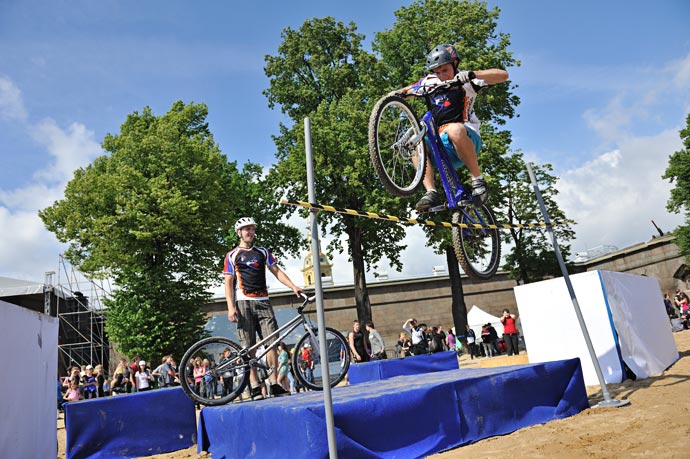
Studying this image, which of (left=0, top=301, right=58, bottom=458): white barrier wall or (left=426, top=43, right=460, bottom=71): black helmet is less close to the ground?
(left=426, top=43, right=460, bottom=71): black helmet

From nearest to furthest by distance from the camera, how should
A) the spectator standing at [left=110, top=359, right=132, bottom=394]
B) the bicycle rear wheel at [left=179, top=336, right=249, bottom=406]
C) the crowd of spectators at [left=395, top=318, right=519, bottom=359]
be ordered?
the bicycle rear wheel at [left=179, top=336, right=249, bottom=406] → the spectator standing at [left=110, top=359, right=132, bottom=394] → the crowd of spectators at [left=395, top=318, right=519, bottom=359]

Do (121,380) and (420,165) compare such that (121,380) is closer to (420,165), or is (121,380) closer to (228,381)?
(228,381)

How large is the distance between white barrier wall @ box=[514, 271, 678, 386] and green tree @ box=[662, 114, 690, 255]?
26.6 meters

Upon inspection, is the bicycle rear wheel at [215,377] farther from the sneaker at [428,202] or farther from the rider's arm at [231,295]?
the sneaker at [428,202]

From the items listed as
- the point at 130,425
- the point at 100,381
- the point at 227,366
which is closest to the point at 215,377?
the point at 227,366

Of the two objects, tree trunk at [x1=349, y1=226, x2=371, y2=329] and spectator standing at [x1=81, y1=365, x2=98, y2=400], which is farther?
tree trunk at [x1=349, y1=226, x2=371, y2=329]

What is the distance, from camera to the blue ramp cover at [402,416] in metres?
5.52

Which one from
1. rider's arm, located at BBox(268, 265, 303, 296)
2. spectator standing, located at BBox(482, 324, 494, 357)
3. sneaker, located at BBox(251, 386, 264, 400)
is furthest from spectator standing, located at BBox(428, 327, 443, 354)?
sneaker, located at BBox(251, 386, 264, 400)

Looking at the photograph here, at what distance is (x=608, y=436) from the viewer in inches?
242

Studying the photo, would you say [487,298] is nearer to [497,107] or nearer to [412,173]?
[497,107]

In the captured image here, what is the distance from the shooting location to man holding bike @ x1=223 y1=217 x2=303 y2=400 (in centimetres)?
739

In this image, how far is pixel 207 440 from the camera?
8.08 metres

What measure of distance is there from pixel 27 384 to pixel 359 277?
19637 millimetres

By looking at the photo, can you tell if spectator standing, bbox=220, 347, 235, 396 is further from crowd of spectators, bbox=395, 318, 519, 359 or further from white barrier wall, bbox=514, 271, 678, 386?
crowd of spectators, bbox=395, 318, 519, 359
